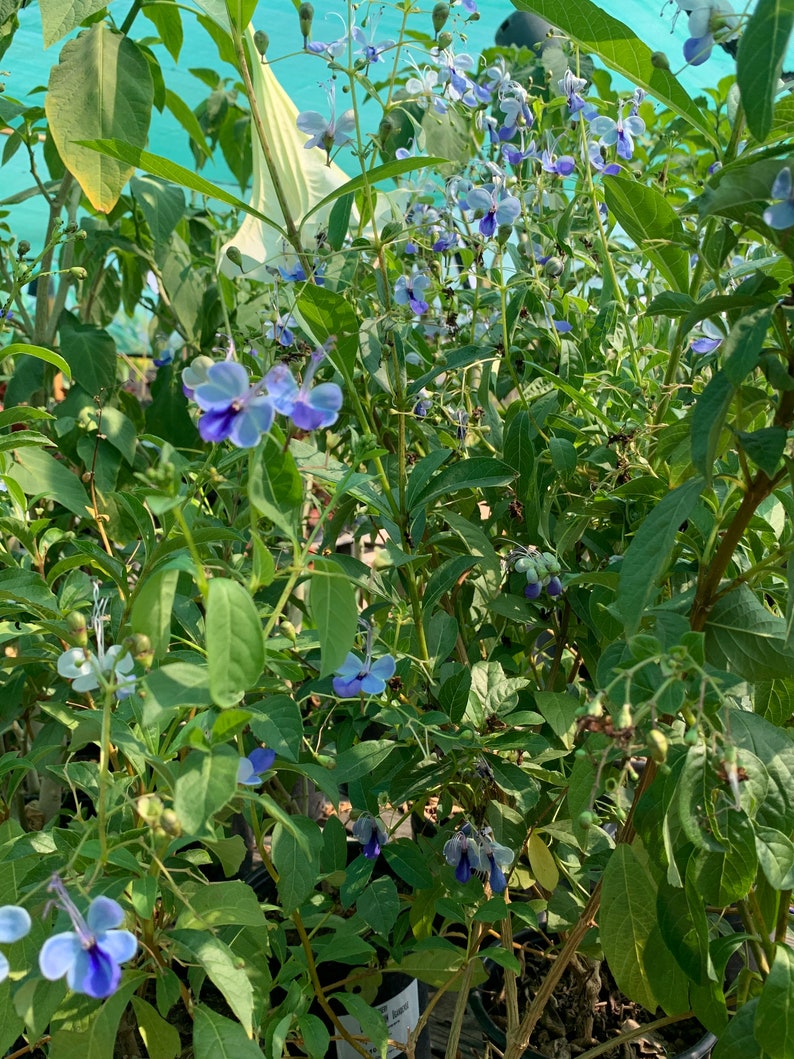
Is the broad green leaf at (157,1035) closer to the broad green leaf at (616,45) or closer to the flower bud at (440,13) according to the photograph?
the broad green leaf at (616,45)

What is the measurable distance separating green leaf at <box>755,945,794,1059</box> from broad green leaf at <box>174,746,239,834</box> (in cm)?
41

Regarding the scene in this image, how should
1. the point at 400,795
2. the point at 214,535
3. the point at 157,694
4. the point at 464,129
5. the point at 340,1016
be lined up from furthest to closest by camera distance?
the point at 464,129 → the point at 340,1016 → the point at 400,795 → the point at 214,535 → the point at 157,694

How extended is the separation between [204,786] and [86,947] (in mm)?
95

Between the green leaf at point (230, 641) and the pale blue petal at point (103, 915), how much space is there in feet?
0.40

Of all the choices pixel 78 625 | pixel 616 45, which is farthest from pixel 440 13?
pixel 78 625

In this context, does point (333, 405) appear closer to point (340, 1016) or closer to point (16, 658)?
point (16, 658)

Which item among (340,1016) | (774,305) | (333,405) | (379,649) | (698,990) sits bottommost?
(340,1016)

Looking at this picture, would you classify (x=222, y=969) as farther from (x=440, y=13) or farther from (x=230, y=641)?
(x=440, y=13)

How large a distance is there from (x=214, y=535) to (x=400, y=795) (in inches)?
11.3

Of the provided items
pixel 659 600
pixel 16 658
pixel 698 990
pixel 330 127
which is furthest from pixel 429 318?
pixel 698 990

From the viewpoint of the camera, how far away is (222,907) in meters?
0.66

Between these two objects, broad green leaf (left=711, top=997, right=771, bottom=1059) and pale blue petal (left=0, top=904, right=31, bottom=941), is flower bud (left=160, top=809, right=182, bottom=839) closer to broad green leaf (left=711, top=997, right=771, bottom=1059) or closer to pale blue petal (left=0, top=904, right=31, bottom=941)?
pale blue petal (left=0, top=904, right=31, bottom=941)

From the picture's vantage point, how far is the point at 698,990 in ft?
2.44

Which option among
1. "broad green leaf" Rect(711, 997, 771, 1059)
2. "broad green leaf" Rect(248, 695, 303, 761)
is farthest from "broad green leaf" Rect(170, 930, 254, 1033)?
"broad green leaf" Rect(711, 997, 771, 1059)
